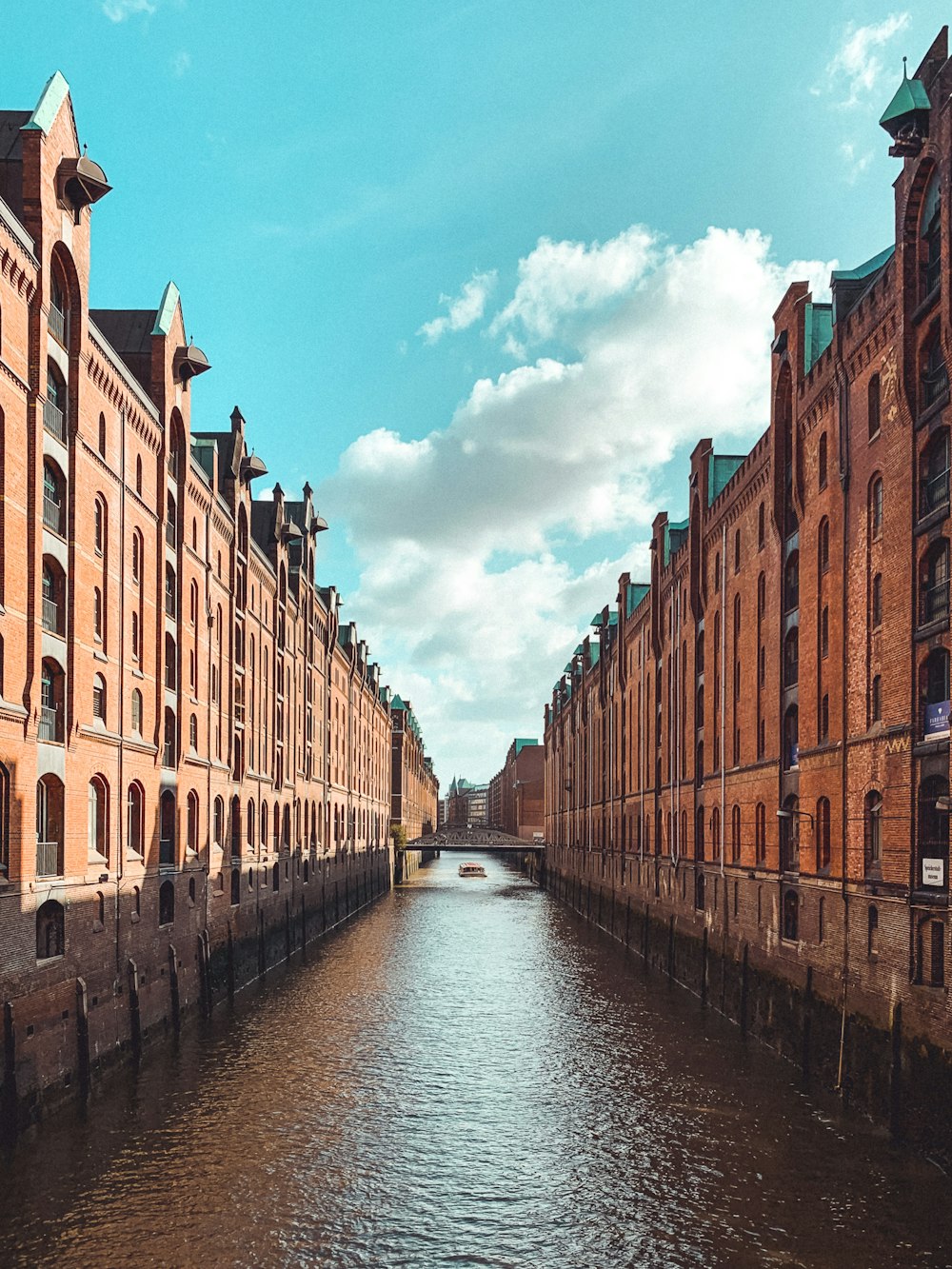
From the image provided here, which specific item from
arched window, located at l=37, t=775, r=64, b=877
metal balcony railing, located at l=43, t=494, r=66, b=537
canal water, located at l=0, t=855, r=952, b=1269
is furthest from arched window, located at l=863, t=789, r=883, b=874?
metal balcony railing, located at l=43, t=494, r=66, b=537

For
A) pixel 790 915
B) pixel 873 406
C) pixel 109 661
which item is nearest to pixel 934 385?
pixel 873 406

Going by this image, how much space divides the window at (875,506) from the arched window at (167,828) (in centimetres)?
2044

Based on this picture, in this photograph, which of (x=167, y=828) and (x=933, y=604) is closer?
(x=933, y=604)

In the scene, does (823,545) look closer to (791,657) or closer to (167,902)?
(791,657)

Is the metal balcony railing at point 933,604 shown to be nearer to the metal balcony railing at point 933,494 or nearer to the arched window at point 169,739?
the metal balcony railing at point 933,494

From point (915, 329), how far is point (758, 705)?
1378 centimetres

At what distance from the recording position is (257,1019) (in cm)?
3152

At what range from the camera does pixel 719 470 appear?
40.8m

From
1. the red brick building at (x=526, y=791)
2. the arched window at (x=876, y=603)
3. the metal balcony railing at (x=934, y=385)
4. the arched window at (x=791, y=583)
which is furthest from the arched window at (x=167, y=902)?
the red brick building at (x=526, y=791)

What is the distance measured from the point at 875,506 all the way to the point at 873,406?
231cm

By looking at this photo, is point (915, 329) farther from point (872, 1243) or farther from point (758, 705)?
point (872, 1243)

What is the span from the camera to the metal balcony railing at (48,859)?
21.5 m

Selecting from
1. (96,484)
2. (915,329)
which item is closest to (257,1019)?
(96,484)

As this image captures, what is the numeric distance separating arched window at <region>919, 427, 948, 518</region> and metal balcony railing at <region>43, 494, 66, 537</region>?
1792 cm
